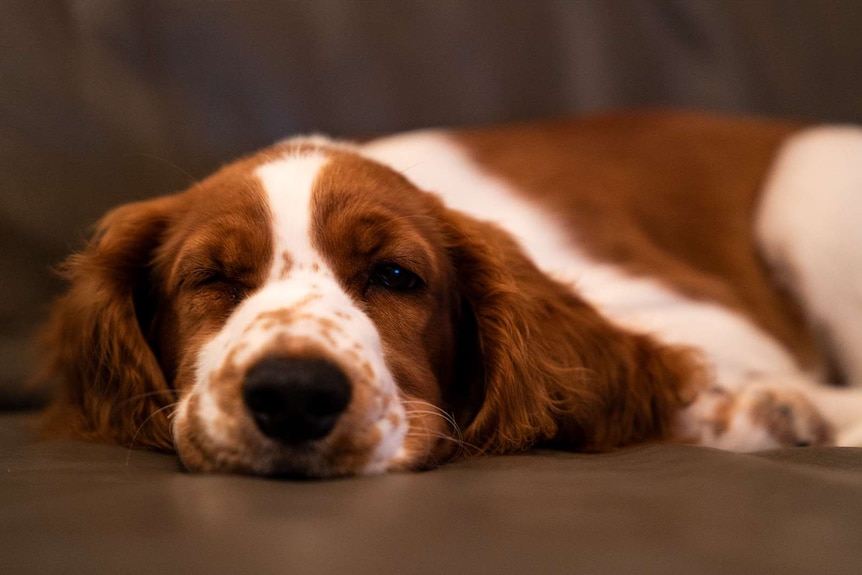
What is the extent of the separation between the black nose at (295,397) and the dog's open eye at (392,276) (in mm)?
385

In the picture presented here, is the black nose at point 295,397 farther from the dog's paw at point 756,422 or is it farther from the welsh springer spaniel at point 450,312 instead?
the dog's paw at point 756,422

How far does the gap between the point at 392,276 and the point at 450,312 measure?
0.21 metres

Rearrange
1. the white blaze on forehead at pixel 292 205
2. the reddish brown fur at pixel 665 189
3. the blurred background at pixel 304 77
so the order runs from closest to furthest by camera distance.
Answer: the white blaze on forehead at pixel 292 205 < the blurred background at pixel 304 77 < the reddish brown fur at pixel 665 189

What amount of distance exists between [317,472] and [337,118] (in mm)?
1607

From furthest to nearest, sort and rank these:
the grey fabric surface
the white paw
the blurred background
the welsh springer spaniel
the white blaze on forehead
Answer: the blurred background
the white paw
the white blaze on forehead
the welsh springer spaniel
the grey fabric surface

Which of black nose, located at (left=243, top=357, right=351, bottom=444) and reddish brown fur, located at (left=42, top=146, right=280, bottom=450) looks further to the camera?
reddish brown fur, located at (left=42, top=146, right=280, bottom=450)

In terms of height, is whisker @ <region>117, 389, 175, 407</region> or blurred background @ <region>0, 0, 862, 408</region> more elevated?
blurred background @ <region>0, 0, 862, 408</region>

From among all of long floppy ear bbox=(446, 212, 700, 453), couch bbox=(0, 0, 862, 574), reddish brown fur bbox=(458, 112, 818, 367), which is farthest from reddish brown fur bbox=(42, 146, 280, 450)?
reddish brown fur bbox=(458, 112, 818, 367)

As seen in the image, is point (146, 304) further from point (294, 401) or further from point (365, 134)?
point (365, 134)

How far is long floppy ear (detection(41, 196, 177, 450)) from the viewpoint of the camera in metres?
1.74

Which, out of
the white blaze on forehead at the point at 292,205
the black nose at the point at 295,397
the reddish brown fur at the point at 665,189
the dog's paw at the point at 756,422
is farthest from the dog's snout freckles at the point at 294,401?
the reddish brown fur at the point at 665,189

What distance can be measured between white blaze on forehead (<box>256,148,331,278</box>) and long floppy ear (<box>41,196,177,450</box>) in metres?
0.30

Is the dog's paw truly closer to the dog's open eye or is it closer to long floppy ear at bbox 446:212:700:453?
long floppy ear at bbox 446:212:700:453

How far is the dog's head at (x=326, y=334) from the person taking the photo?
4.49 ft
